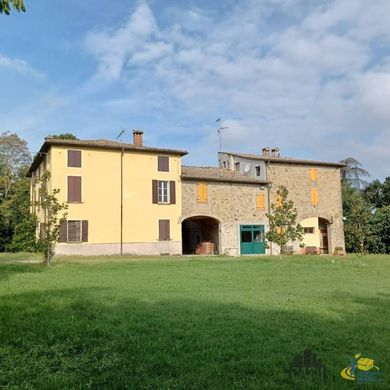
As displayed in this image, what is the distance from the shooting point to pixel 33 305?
25.3 ft

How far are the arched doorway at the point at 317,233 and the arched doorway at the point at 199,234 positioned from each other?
27.1 feet

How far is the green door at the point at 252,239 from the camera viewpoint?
100ft

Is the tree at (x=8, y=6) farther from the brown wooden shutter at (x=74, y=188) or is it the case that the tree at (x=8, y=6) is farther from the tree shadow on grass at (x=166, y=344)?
the brown wooden shutter at (x=74, y=188)

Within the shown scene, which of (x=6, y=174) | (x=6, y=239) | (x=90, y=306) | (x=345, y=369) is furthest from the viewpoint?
(x=6, y=174)

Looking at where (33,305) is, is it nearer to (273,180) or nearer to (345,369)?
(345,369)

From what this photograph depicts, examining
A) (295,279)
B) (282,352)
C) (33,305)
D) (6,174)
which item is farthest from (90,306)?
(6,174)

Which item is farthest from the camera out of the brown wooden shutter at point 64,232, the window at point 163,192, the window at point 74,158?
the window at point 163,192

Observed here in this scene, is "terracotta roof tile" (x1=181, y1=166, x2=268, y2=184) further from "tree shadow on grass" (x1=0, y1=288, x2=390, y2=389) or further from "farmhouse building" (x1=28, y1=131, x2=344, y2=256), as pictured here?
"tree shadow on grass" (x1=0, y1=288, x2=390, y2=389)

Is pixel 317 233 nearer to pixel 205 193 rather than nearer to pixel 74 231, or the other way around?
pixel 205 193

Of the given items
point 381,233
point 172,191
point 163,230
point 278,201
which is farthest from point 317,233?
point 163,230

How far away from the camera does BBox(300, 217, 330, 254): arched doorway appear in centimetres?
Result: 3475

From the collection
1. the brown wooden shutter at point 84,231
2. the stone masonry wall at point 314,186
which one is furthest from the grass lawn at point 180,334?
the stone masonry wall at point 314,186

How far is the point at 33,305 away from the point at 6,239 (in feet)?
92.1
